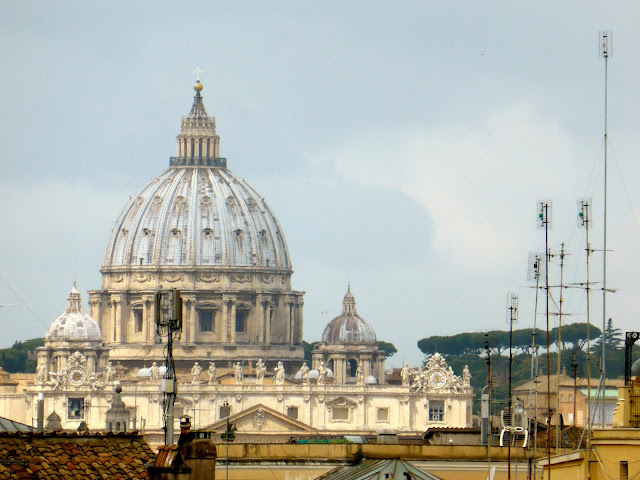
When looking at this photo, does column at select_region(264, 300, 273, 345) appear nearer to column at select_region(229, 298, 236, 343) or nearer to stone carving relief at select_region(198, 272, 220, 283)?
column at select_region(229, 298, 236, 343)

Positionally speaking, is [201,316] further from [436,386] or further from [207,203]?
[436,386]

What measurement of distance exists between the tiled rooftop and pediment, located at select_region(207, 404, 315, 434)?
119m

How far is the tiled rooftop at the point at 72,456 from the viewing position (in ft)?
123

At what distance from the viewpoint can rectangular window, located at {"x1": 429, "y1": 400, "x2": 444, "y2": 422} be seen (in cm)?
16875

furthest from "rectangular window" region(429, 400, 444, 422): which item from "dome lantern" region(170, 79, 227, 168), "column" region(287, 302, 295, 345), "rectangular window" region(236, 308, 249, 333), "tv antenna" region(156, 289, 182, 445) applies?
"tv antenna" region(156, 289, 182, 445)

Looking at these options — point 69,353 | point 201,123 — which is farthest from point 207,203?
point 69,353

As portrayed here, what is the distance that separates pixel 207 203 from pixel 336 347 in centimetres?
1576

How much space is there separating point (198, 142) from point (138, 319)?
14835mm

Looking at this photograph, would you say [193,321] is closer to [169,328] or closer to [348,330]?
[348,330]

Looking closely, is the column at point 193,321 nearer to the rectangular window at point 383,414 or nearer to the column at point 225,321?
the column at point 225,321

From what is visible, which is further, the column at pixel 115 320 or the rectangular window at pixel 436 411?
the column at pixel 115 320

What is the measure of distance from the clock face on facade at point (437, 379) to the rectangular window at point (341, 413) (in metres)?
5.94

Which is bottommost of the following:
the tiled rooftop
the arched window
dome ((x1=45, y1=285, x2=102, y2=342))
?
the tiled rooftop

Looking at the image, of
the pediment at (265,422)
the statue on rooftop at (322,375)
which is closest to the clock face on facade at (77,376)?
the pediment at (265,422)
